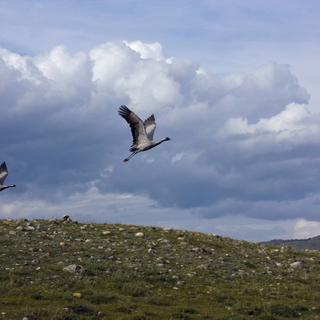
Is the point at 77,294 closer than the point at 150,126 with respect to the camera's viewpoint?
Yes

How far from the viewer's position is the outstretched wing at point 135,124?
70.3 feet

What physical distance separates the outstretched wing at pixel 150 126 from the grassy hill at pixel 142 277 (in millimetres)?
5561

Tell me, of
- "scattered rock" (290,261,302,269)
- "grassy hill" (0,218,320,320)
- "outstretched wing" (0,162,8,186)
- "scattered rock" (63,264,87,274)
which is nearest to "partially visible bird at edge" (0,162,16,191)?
"outstretched wing" (0,162,8,186)

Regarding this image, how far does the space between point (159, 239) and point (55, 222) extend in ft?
21.0

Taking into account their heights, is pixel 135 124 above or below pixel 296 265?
above

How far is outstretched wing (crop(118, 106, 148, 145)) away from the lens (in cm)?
2142

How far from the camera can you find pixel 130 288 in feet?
50.6

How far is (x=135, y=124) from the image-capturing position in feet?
71.5

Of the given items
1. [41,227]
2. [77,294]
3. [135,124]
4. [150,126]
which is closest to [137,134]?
[135,124]

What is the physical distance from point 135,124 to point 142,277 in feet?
27.2

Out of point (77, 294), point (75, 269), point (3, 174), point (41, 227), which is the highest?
point (3, 174)

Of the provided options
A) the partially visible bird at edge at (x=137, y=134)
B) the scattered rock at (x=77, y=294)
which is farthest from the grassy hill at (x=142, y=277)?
the partially visible bird at edge at (x=137, y=134)

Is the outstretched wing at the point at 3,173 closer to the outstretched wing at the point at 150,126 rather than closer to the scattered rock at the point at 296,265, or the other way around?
the outstretched wing at the point at 150,126

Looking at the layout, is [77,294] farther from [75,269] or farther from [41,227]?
[41,227]
